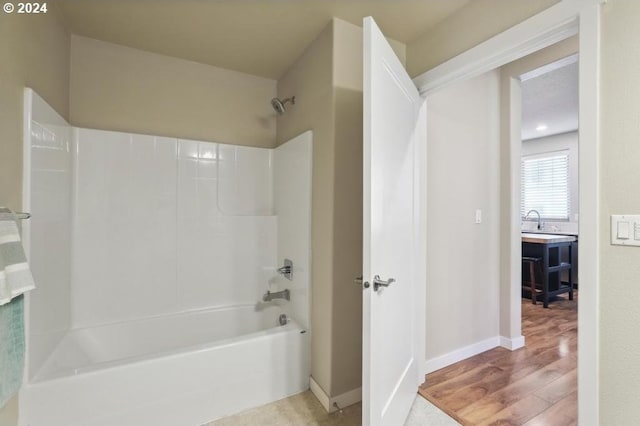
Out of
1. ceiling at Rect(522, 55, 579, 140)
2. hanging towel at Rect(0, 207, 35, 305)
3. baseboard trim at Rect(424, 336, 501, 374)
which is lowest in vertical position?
baseboard trim at Rect(424, 336, 501, 374)

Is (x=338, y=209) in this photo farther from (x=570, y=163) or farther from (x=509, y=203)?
(x=570, y=163)

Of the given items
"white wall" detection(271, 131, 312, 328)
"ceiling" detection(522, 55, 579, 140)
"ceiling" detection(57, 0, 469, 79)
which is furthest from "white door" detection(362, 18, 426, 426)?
"ceiling" detection(522, 55, 579, 140)

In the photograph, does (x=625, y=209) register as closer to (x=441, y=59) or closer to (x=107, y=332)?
(x=441, y=59)

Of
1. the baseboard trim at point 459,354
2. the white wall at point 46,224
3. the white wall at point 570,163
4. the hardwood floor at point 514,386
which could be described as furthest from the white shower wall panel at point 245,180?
the white wall at point 570,163

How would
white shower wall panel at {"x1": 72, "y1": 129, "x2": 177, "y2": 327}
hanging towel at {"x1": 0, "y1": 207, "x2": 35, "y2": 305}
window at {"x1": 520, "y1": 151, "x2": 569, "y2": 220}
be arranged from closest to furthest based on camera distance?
hanging towel at {"x1": 0, "y1": 207, "x2": 35, "y2": 305} → white shower wall panel at {"x1": 72, "y1": 129, "x2": 177, "y2": 327} → window at {"x1": 520, "y1": 151, "x2": 569, "y2": 220}

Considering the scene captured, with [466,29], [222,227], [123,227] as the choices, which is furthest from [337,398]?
[466,29]

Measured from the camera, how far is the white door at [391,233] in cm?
120

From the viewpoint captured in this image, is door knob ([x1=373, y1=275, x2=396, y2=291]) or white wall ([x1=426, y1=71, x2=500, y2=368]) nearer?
door knob ([x1=373, y1=275, x2=396, y2=291])

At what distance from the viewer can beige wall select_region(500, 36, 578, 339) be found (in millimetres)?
2416

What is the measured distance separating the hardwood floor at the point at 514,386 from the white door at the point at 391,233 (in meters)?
0.26

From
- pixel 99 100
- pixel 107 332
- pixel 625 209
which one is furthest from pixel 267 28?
pixel 107 332

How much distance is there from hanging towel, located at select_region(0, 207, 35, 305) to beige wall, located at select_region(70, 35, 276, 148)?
1.26 meters

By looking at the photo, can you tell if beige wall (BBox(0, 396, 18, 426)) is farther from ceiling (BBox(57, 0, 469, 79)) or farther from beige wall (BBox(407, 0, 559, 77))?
beige wall (BBox(407, 0, 559, 77))

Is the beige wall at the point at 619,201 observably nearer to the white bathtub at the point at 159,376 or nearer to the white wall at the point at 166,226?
the white bathtub at the point at 159,376
